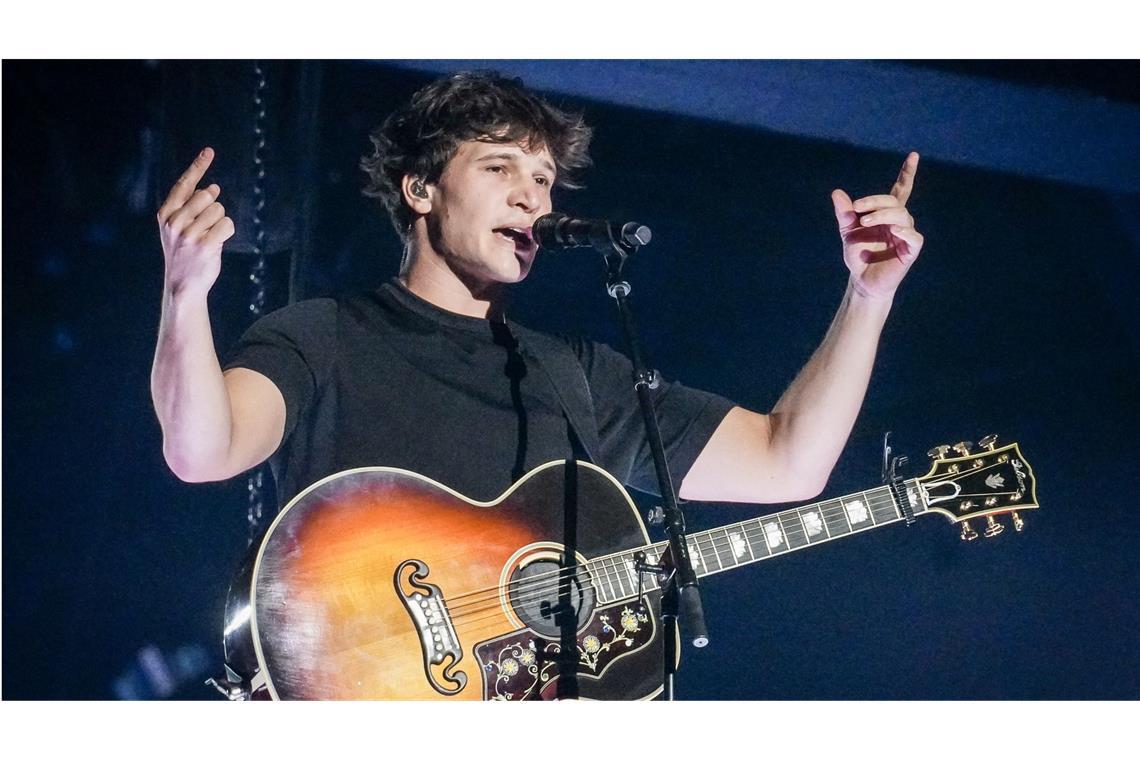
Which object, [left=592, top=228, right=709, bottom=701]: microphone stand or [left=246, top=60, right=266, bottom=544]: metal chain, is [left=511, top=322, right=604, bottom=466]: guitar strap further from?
[left=246, top=60, right=266, bottom=544]: metal chain

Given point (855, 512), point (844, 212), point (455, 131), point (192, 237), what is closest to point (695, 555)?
point (855, 512)

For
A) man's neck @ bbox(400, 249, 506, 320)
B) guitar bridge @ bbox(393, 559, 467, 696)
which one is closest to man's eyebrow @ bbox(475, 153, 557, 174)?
man's neck @ bbox(400, 249, 506, 320)

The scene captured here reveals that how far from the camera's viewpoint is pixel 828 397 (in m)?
2.58

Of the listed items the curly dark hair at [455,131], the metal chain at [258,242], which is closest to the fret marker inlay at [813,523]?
the curly dark hair at [455,131]

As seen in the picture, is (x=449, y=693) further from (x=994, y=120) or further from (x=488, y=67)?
(x=994, y=120)

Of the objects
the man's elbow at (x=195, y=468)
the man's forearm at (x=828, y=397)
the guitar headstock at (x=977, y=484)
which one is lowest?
the guitar headstock at (x=977, y=484)

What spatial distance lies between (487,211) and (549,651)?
0.96 meters

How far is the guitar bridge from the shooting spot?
2213 millimetres

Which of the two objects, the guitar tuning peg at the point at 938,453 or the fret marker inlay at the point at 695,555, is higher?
the guitar tuning peg at the point at 938,453

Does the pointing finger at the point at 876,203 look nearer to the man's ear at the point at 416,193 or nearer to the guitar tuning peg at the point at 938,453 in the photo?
the guitar tuning peg at the point at 938,453

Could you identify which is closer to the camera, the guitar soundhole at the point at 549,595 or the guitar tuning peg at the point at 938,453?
the guitar soundhole at the point at 549,595

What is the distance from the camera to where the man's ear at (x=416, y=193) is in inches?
102

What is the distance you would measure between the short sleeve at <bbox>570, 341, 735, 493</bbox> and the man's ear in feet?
1.51
